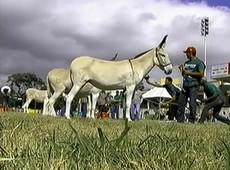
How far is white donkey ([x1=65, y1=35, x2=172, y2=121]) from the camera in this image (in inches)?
443

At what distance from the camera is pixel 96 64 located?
11664 mm

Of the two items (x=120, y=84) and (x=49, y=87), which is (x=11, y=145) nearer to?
(x=120, y=84)

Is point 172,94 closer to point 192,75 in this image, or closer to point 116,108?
point 192,75

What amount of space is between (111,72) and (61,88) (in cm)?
412

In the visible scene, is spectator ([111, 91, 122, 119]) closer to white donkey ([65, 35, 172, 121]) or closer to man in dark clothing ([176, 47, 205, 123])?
white donkey ([65, 35, 172, 121])

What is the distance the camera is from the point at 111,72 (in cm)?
1138

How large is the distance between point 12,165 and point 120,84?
9217 millimetres

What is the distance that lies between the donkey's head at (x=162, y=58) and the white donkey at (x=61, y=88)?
2.93 m

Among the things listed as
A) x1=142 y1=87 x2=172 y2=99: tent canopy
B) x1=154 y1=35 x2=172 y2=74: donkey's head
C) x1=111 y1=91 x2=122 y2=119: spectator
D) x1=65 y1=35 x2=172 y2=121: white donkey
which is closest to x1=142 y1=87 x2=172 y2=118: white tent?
x1=142 y1=87 x2=172 y2=99: tent canopy

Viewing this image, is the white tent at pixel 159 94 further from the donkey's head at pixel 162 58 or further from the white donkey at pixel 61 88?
the donkey's head at pixel 162 58

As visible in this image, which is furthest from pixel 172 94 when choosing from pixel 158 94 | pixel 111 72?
pixel 158 94

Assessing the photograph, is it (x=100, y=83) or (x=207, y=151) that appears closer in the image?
(x=207, y=151)

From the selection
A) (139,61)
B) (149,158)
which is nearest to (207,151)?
(149,158)

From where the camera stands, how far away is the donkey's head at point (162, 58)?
39.5ft
